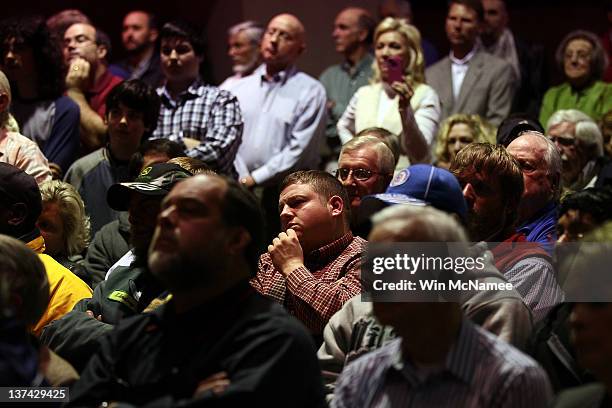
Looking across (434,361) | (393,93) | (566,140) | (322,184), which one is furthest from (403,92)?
(434,361)

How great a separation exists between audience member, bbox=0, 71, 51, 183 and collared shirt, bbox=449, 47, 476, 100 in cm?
287

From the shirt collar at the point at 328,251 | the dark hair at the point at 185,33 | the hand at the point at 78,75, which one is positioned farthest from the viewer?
the hand at the point at 78,75

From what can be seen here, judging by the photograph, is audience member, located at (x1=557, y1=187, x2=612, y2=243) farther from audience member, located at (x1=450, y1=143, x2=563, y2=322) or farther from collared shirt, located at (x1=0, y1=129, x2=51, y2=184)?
collared shirt, located at (x1=0, y1=129, x2=51, y2=184)

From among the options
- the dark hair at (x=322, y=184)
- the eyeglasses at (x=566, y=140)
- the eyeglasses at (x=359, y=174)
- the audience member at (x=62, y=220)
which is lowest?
the audience member at (x=62, y=220)

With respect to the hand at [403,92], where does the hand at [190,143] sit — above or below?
below

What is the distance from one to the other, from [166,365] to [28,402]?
1.48ft

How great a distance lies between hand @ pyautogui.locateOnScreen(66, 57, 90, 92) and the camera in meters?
6.78

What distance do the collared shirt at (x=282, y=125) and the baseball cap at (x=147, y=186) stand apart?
227 centimetres

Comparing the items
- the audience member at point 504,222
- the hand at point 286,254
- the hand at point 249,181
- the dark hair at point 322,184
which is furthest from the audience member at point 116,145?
the audience member at point 504,222

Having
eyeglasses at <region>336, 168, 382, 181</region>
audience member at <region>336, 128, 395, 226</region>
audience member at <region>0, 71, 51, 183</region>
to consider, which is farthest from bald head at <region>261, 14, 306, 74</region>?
eyeglasses at <region>336, 168, 382, 181</region>

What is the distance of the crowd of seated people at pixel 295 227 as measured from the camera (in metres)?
3.04

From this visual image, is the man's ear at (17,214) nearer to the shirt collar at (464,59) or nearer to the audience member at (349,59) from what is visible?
the audience member at (349,59)

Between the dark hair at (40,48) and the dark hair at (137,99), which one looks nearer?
the dark hair at (137,99)

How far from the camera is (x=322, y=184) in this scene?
4426mm
